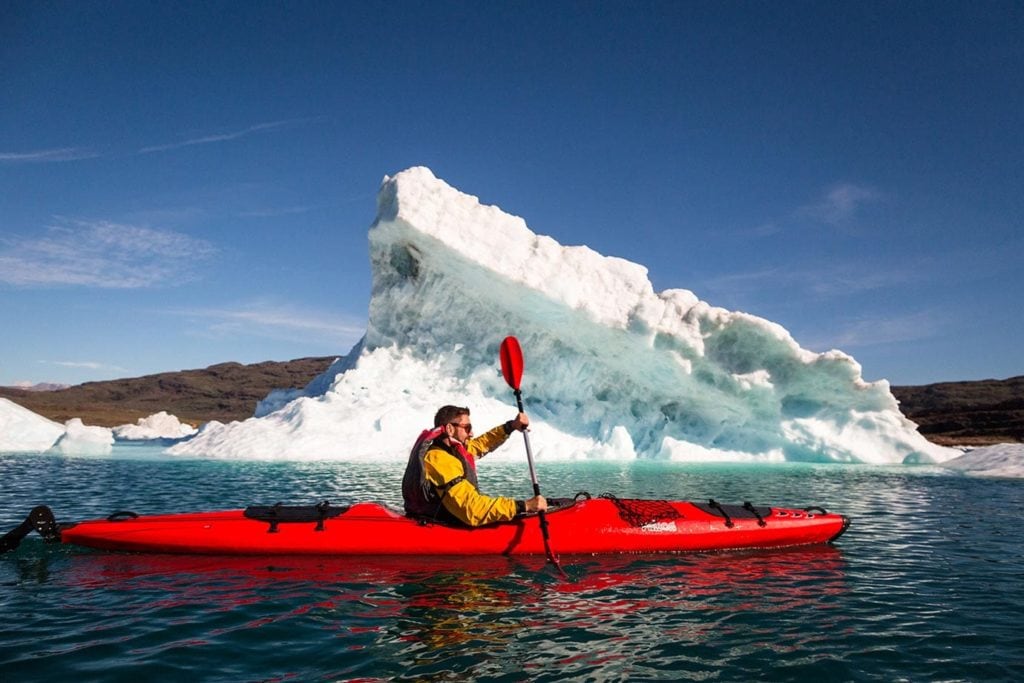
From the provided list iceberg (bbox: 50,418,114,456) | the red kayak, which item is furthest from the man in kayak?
iceberg (bbox: 50,418,114,456)

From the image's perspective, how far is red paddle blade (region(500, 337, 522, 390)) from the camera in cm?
796

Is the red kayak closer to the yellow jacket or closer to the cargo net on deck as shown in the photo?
the cargo net on deck

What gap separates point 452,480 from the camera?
5816mm

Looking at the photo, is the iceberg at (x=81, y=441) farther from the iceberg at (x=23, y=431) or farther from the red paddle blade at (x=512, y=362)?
the red paddle blade at (x=512, y=362)

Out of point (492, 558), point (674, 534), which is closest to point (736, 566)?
point (674, 534)

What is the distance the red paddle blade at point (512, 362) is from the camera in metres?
7.96

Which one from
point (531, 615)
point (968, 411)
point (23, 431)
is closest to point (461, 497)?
point (531, 615)

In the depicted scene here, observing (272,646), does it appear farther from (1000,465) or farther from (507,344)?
(1000,465)

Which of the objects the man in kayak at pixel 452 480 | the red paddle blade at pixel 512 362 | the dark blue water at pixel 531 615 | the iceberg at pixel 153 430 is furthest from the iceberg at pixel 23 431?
the man in kayak at pixel 452 480

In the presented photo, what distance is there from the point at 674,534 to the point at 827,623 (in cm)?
229

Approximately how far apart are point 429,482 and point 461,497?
0.34m

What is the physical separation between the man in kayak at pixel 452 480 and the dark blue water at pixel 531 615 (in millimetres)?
459

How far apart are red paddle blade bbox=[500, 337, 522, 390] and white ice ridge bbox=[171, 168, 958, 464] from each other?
37.5 feet

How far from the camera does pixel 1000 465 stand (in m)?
16.8
